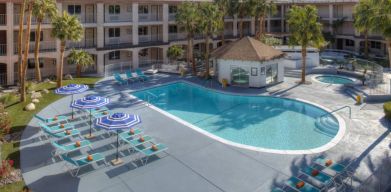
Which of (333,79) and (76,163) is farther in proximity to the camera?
(333,79)

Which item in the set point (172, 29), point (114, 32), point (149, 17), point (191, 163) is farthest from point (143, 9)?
point (191, 163)

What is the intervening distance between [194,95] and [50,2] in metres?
16.1

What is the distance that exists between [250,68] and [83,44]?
66.7ft

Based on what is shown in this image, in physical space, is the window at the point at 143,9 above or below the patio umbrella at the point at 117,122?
above

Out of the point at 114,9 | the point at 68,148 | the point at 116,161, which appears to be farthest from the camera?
the point at 114,9

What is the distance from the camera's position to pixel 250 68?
32.5 m

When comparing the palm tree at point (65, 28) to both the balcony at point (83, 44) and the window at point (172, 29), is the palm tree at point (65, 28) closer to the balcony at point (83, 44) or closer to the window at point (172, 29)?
the balcony at point (83, 44)

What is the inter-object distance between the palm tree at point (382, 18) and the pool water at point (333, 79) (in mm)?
11933

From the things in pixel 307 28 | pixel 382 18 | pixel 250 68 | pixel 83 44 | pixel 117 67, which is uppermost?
pixel 307 28

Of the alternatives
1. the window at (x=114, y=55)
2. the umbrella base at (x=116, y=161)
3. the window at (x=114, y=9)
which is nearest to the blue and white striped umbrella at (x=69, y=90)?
the umbrella base at (x=116, y=161)

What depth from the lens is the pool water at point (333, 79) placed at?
35.1 meters

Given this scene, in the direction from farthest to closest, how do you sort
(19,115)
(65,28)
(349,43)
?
(349,43), (65,28), (19,115)

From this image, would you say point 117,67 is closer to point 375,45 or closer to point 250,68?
point 250,68

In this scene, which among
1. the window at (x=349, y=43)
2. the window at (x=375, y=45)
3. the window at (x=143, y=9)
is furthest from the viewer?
the window at (x=349, y=43)
